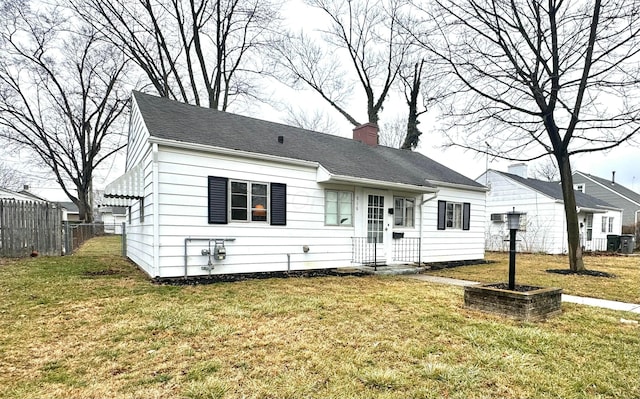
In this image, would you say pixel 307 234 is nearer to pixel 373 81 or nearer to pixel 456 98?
pixel 456 98

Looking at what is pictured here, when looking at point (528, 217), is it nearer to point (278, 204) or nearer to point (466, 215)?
point (466, 215)

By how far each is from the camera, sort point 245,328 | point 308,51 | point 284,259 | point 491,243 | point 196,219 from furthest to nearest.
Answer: point 308,51 < point 491,243 < point 284,259 < point 196,219 < point 245,328

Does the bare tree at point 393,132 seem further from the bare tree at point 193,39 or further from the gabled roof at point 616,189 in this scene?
the gabled roof at point 616,189

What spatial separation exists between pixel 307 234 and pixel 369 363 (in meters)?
5.91

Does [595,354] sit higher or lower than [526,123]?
lower

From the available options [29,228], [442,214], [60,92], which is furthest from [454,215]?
[60,92]

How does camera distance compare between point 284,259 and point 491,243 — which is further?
point 491,243

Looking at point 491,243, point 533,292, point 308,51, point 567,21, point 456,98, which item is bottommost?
point 491,243

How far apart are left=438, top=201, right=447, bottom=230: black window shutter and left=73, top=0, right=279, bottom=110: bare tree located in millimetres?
13600

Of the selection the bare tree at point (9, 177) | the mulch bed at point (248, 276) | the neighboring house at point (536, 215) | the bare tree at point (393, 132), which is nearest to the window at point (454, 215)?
the mulch bed at point (248, 276)

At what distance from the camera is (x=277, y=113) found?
24.5m

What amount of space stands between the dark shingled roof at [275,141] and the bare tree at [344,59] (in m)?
10.0

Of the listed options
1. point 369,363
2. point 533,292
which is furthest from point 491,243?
point 369,363

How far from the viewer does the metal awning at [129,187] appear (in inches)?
319
